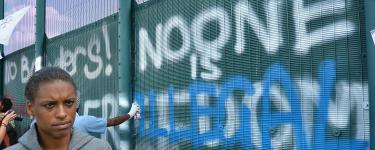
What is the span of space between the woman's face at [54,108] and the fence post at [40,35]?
5778 millimetres

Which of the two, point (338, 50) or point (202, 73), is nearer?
point (338, 50)


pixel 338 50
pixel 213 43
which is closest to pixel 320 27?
pixel 338 50

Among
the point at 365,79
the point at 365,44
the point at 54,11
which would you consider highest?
the point at 54,11

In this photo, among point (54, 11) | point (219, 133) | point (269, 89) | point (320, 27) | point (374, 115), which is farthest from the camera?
point (54, 11)

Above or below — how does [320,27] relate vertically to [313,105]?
above

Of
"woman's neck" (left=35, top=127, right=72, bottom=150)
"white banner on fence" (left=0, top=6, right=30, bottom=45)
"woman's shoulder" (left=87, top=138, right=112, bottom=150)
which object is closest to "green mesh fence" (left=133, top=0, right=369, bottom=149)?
"white banner on fence" (left=0, top=6, right=30, bottom=45)

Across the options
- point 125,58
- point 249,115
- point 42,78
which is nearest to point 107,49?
point 125,58

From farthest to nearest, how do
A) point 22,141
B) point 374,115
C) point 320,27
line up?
point 320,27, point 374,115, point 22,141

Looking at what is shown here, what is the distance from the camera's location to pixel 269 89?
172 inches

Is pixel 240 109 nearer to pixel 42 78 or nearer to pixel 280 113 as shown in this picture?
pixel 280 113

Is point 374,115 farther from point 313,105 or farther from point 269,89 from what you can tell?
point 269,89

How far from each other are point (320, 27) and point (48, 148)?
105 inches

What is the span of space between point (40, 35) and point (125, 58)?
2.56m

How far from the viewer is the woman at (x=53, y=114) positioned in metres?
2.06
